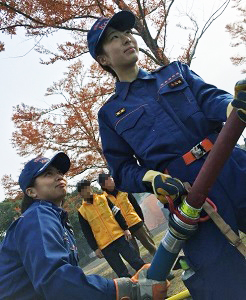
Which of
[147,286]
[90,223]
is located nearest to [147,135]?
[147,286]

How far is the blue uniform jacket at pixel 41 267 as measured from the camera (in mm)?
1622

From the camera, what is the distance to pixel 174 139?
5.62ft

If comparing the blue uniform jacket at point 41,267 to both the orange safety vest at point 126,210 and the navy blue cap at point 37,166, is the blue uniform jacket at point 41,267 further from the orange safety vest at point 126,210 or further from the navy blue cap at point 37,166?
the orange safety vest at point 126,210

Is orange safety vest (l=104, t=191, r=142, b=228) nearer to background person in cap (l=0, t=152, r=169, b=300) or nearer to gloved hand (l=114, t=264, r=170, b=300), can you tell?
background person in cap (l=0, t=152, r=169, b=300)

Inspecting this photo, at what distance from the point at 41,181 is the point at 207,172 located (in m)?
1.35

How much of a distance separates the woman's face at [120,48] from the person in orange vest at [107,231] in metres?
3.09

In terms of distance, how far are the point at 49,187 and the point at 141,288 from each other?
1.03 m

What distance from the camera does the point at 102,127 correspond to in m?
2.02

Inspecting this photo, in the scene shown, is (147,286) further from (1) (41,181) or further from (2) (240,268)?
(1) (41,181)

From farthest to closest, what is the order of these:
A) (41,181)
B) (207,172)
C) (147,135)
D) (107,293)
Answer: (41,181), (147,135), (107,293), (207,172)

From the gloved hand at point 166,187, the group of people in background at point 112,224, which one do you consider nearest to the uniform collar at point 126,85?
the gloved hand at point 166,187

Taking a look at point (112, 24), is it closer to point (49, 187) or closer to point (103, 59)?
point (103, 59)

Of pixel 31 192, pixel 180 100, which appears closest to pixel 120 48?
pixel 180 100

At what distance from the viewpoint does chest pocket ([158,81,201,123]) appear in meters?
1.76
